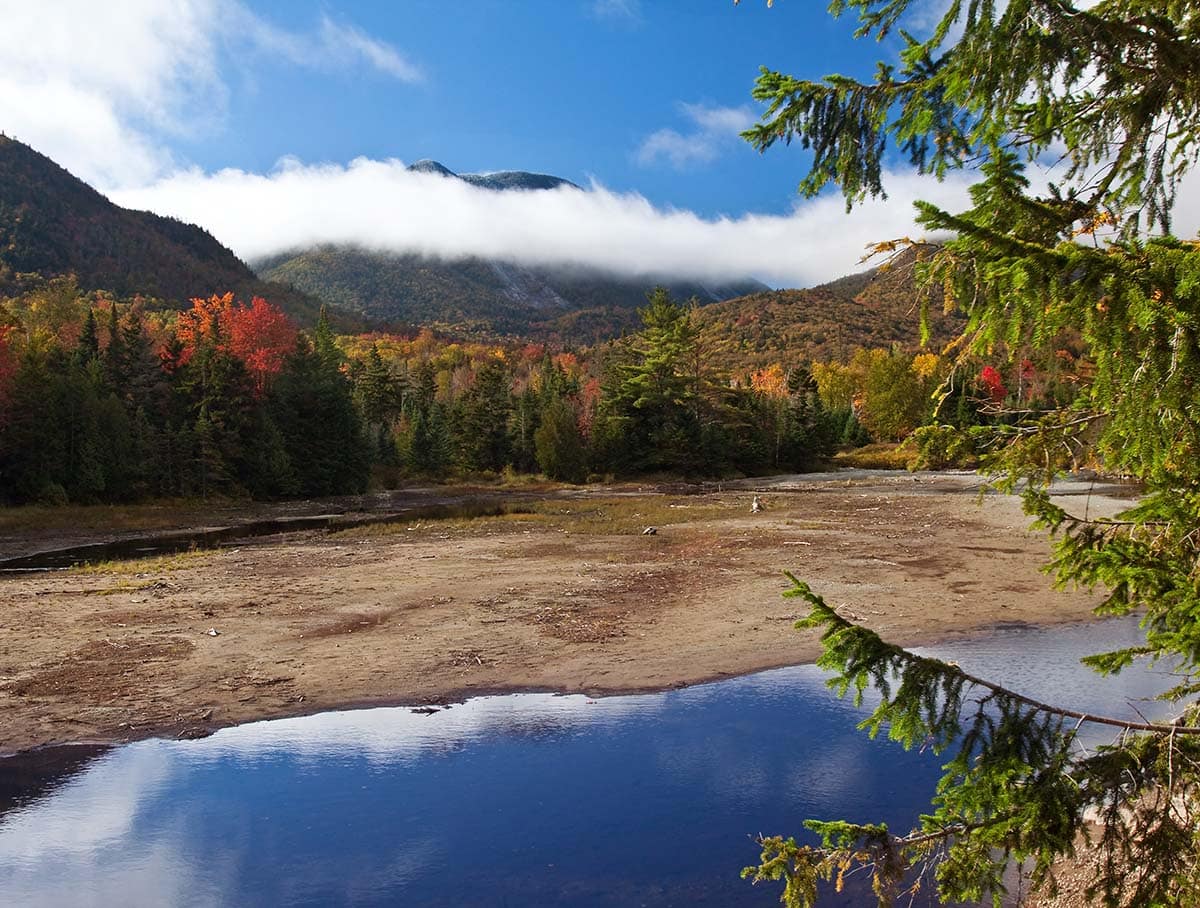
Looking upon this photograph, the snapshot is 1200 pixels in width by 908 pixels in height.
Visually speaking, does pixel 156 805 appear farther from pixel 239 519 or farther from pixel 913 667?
pixel 239 519

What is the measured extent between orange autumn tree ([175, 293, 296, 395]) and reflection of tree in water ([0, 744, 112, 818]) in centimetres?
5152

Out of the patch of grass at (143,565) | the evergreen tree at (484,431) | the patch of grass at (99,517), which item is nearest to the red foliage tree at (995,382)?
the patch of grass at (143,565)

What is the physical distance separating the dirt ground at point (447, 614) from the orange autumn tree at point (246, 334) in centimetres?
3238

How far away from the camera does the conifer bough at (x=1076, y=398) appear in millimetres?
3146

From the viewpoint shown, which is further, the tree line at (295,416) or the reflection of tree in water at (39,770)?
the tree line at (295,416)

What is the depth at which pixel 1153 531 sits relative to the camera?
4699 millimetres

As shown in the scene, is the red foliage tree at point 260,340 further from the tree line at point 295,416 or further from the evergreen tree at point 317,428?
the evergreen tree at point 317,428

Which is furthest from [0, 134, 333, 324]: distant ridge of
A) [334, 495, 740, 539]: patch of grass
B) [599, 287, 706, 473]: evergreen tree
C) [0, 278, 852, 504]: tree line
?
[334, 495, 740, 539]: patch of grass

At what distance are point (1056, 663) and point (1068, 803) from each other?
36.7 ft

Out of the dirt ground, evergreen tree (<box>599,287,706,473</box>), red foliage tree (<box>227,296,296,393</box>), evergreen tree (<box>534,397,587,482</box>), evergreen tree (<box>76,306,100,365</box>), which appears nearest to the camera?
the dirt ground

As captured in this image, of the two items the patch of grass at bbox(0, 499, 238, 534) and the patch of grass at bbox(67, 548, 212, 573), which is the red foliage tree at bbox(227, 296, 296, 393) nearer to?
the patch of grass at bbox(0, 499, 238, 534)

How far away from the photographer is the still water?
23.9 feet

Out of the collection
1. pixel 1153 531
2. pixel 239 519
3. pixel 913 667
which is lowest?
pixel 239 519

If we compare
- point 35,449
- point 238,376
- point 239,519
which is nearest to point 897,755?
point 239,519
